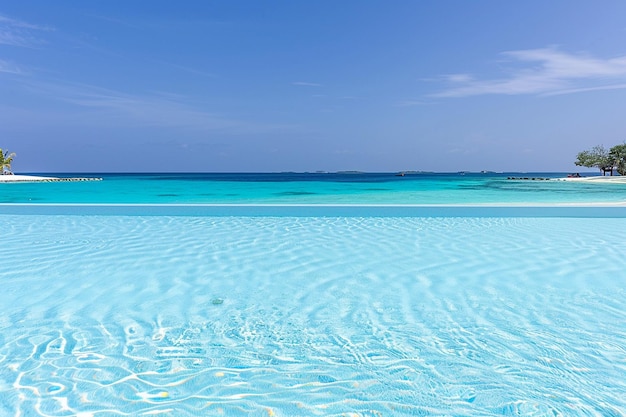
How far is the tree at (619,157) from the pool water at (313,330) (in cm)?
3934

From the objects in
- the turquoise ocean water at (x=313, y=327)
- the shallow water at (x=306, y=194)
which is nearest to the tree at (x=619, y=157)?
the shallow water at (x=306, y=194)

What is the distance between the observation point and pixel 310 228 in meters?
4.86

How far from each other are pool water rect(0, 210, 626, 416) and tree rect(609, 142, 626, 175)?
39338mm

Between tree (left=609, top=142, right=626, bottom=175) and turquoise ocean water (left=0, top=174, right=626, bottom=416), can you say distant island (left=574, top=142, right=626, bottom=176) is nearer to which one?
tree (left=609, top=142, right=626, bottom=175)

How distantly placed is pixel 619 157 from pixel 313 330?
141 feet

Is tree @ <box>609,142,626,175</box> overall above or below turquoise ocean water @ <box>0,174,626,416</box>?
above

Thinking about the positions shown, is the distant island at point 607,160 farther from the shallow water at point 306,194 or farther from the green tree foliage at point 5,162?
the green tree foliage at point 5,162

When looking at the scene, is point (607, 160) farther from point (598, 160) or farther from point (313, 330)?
point (313, 330)

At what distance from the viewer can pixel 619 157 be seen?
34.8 meters

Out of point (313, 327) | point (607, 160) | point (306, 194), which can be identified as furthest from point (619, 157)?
point (313, 327)

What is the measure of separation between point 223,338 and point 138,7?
39.9ft

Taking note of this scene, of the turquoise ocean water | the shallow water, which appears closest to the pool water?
the turquoise ocean water

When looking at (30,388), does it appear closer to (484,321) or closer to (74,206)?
(484,321)

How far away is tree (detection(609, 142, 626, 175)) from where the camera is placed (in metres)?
34.4
